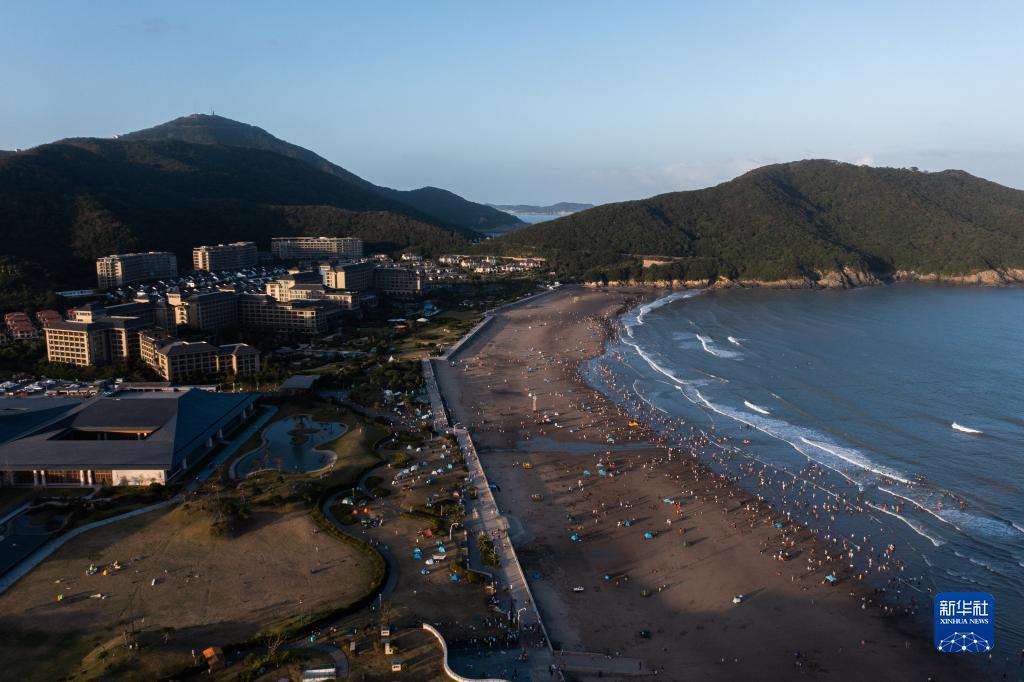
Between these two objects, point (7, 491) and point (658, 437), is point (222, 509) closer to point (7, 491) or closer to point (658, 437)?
point (7, 491)

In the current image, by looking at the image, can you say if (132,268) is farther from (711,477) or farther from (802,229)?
(802,229)

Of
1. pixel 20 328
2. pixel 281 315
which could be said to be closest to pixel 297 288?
pixel 281 315

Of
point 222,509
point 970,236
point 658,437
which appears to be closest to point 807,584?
point 658,437

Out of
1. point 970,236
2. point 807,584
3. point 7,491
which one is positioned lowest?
point 807,584

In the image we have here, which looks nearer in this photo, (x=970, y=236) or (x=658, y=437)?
(x=658, y=437)

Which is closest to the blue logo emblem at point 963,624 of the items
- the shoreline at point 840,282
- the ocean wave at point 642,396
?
the ocean wave at point 642,396
